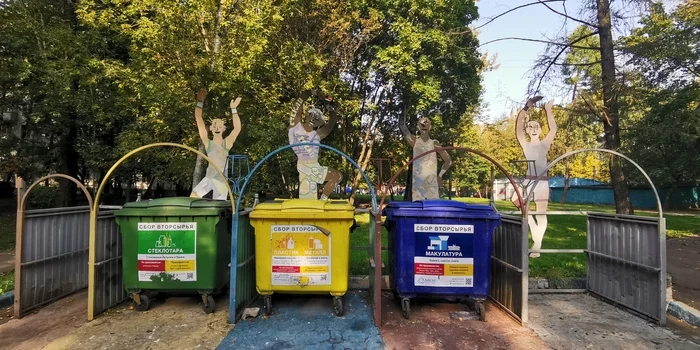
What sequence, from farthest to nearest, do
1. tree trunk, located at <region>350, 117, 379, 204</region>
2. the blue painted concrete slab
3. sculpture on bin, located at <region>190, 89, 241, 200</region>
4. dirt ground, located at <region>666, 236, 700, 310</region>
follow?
tree trunk, located at <region>350, 117, 379, 204</region> → sculpture on bin, located at <region>190, 89, 241, 200</region> → dirt ground, located at <region>666, 236, 700, 310</region> → the blue painted concrete slab

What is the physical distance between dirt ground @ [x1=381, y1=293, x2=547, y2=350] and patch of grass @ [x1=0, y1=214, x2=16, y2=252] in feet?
33.0

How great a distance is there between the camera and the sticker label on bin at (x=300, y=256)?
467cm

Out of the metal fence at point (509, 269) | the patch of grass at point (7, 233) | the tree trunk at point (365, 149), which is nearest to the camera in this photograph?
the metal fence at point (509, 269)

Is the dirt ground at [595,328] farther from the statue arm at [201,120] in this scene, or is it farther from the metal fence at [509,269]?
the statue arm at [201,120]

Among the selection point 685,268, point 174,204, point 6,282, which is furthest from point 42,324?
point 685,268

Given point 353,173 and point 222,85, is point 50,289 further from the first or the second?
point 353,173

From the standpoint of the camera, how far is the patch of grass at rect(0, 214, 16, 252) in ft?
31.4

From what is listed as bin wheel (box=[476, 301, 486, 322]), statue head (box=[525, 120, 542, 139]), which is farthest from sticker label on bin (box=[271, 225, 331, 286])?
statue head (box=[525, 120, 542, 139])

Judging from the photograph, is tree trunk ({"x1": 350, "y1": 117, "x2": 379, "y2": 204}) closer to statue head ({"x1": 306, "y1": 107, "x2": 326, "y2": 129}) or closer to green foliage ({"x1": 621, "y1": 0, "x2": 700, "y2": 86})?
statue head ({"x1": 306, "y1": 107, "x2": 326, "y2": 129})

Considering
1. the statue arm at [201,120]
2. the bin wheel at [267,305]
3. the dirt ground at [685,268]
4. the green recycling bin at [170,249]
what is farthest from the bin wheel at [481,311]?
the statue arm at [201,120]

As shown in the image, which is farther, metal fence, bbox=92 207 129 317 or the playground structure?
metal fence, bbox=92 207 129 317

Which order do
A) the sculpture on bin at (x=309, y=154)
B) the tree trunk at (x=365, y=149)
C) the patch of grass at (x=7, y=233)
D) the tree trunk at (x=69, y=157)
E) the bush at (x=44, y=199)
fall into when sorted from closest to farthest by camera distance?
the sculpture on bin at (x=309, y=154), the patch of grass at (x=7, y=233), the tree trunk at (x=69, y=157), the bush at (x=44, y=199), the tree trunk at (x=365, y=149)

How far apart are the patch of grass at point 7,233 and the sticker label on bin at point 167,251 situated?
7.20m

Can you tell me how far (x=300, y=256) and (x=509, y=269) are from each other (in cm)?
268
